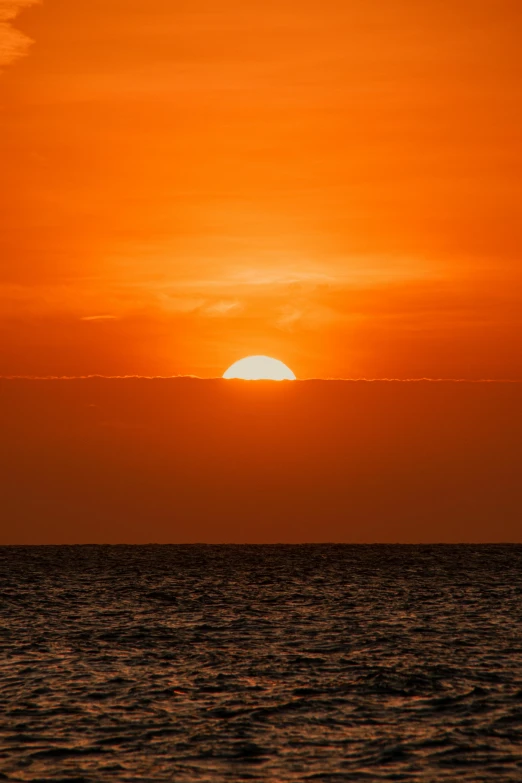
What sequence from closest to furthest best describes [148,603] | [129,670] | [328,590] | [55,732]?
1. [55,732]
2. [129,670]
3. [148,603]
4. [328,590]

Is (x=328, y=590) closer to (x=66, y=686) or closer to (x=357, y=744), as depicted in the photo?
(x=66, y=686)

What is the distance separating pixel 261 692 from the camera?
41188mm

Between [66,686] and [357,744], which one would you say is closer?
[357,744]

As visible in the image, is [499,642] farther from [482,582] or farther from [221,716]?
[482,582]

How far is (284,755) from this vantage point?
30.9 metres

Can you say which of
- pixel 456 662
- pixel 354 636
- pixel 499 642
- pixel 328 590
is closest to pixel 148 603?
pixel 328 590

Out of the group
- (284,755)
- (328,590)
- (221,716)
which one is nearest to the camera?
(284,755)

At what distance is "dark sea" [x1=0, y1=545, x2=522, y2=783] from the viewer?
99.0ft

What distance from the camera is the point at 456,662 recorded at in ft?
163

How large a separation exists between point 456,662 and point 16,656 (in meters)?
21.4

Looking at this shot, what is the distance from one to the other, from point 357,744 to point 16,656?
25.2 m

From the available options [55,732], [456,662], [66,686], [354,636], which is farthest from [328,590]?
[55,732]

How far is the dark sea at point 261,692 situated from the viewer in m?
30.2

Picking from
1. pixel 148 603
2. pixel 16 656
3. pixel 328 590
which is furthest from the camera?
pixel 328 590
